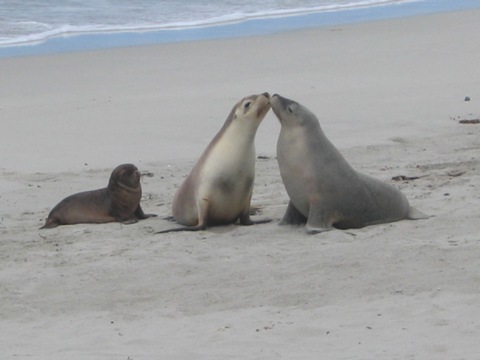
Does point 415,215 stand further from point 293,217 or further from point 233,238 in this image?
point 233,238

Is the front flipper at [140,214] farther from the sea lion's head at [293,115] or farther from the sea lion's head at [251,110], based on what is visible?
the sea lion's head at [293,115]

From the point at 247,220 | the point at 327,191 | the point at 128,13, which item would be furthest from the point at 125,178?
the point at 128,13

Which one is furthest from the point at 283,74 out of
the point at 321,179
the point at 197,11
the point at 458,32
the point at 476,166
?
the point at 197,11

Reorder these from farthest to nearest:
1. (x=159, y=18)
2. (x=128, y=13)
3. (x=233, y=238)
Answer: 1. (x=128, y=13)
2. (x=159, y=18)
3. (x=233, y=238)

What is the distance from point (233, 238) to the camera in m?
6.12

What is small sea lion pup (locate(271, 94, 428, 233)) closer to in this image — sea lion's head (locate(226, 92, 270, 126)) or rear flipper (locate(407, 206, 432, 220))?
rear flipper (locate(407, 206, 432, 220))

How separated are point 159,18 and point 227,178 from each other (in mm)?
14025

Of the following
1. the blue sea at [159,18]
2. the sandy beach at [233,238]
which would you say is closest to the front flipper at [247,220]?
the sandy beach at [233,238]

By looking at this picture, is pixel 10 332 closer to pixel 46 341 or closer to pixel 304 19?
pixel 46 341

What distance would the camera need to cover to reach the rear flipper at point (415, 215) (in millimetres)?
6227

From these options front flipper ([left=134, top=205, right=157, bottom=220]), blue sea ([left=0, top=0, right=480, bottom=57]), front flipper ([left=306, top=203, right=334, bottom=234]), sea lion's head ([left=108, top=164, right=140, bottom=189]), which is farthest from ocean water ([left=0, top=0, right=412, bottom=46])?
front flipper ([left=306, top=203, right=334, bottom=234])

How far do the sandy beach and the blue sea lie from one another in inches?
145

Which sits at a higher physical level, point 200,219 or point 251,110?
point 251,110

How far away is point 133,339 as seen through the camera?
436cm
